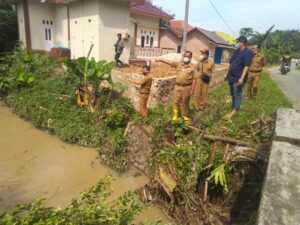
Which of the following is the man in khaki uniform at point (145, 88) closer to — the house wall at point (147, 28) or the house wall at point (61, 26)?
the house wall at point (61, 26)

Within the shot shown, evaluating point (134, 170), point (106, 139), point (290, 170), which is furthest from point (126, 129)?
point (290, 170)

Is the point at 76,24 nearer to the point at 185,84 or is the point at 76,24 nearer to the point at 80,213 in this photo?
the point at 185,84

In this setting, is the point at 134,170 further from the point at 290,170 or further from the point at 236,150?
the point at 290,170

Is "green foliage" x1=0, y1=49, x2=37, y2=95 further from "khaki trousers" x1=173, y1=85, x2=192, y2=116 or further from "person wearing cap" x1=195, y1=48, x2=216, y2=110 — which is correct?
"person wearing cap" x1=195, y1=48, x2=216, y2=110

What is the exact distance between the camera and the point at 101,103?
883 centimetres

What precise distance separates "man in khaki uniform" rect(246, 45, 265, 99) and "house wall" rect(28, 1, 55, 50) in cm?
1184

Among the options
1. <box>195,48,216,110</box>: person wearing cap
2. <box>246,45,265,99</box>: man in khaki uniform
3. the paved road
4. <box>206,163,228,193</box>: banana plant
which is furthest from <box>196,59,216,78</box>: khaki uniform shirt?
<box>206,163,228,193</box>: banana plant

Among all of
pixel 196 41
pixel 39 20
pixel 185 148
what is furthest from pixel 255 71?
pixel 196 41

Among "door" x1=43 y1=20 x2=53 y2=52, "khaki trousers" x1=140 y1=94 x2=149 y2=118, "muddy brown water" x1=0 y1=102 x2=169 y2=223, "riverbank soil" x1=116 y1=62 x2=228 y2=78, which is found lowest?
"muddy brown water" x1=0 y1=102 x2=169 y2=223

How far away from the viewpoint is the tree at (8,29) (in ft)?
48.3

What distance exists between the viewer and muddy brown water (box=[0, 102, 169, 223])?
5.52 m

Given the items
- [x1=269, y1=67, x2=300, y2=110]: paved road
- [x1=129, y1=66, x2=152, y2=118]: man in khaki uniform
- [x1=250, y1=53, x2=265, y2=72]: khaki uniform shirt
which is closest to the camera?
[x1=129, y1=66, x2=152, y2=118]: man in khaki uniform

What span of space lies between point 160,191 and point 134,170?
1.67 m

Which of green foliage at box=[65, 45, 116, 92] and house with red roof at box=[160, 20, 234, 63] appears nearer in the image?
green foliage at box=[65, 45, 116, 92]
